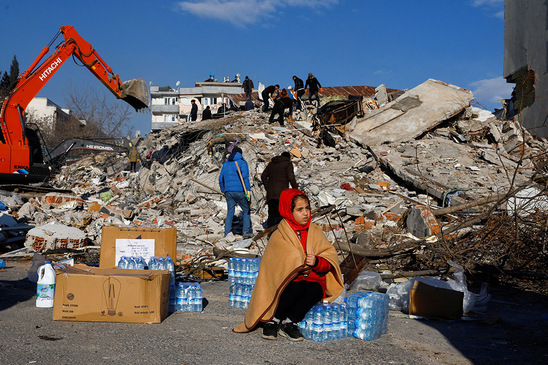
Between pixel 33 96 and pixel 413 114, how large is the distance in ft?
37.9

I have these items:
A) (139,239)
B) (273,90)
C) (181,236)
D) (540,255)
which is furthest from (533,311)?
(273,90)

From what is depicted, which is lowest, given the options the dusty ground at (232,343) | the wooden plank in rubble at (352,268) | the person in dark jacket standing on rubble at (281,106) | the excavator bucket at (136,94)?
the dusty ground at (232,343)

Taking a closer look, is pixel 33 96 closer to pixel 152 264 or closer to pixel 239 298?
pixel 152 264

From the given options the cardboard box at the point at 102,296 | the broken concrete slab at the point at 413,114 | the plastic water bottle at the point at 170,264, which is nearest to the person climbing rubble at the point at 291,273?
the cardboard box at the point at 102,296

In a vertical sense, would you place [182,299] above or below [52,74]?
below

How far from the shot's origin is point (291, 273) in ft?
13.0

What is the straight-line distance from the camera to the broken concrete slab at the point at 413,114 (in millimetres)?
16422

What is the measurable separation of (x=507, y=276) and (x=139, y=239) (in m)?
4.71

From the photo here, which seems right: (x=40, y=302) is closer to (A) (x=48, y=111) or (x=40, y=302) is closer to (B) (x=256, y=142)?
(B) (x=256, y=142)

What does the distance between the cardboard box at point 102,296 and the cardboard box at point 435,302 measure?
8.27 feet

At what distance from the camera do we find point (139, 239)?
5715 mm

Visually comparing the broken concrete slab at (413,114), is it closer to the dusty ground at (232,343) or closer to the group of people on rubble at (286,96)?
the group of people on rubble at (286,96)

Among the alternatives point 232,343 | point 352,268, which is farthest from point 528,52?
point 232,343

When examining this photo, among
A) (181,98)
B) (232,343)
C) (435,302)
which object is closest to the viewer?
(232,343)
